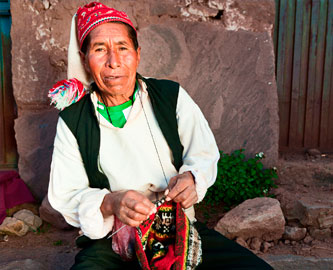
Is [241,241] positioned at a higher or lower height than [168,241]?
lower

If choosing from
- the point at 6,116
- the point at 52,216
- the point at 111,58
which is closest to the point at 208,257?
the point at 111,58

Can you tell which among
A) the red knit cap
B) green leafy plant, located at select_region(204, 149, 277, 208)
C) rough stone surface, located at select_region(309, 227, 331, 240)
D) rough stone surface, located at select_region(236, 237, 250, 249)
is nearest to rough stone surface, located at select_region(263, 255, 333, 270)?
rough stone surface, located at select_region(236, 237, 250, 249)

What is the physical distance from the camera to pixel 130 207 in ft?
5.01

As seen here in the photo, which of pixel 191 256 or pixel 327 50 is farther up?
pixel 327 50

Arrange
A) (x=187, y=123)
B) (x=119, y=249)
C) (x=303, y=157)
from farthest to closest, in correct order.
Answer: (x=303, y=157) → (x=187, y=123) → (x=119, y=249)

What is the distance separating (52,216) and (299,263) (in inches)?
76.2

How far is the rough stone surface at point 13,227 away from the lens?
2.87 m

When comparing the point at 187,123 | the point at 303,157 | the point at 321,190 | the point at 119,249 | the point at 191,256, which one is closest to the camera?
the point at 191,256

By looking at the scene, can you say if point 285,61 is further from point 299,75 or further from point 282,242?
point 282,242

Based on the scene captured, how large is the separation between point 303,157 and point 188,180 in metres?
2.50

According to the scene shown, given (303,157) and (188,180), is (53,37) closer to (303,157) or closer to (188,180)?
(188,180)

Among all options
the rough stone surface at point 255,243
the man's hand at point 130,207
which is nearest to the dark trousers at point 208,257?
the man's hand at point 130,207

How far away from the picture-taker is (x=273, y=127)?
314 centimetres

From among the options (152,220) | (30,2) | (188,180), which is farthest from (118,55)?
(30,2)
